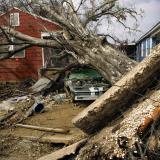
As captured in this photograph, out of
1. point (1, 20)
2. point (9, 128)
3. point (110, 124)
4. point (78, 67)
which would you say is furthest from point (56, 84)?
point (110, 124)

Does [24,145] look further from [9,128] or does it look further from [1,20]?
[1,20]

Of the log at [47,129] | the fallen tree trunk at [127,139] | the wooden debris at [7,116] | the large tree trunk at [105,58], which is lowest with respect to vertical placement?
the wooden debris at [7,116]

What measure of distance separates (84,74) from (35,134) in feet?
18.1

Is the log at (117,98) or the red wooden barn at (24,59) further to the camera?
the red wooden barn at (24,59)

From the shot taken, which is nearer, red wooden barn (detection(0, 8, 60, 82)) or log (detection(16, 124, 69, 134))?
log (detection(16, 124, 69, 134))

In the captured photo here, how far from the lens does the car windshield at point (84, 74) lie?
15102mm

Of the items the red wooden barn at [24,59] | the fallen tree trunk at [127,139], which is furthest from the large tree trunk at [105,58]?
the red wooden barn at [24,59]

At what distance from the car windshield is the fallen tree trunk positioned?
26.1 ft

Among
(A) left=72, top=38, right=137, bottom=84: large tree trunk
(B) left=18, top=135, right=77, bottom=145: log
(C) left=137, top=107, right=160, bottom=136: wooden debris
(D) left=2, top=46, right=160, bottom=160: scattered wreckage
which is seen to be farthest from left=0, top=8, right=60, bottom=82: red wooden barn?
(C) left=137, top=107, right=160, bottom=136: wooden debris

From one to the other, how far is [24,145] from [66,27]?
5.67 m

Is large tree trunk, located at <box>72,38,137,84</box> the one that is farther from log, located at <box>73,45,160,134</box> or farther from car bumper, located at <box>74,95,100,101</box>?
log, located at <box>73,45,160,134</box>

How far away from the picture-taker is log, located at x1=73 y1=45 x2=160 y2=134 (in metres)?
7.06

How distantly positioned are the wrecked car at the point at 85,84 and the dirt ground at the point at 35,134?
16.0 inches

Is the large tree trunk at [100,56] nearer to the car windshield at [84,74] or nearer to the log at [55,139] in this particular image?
the car windshield at [84,74]
